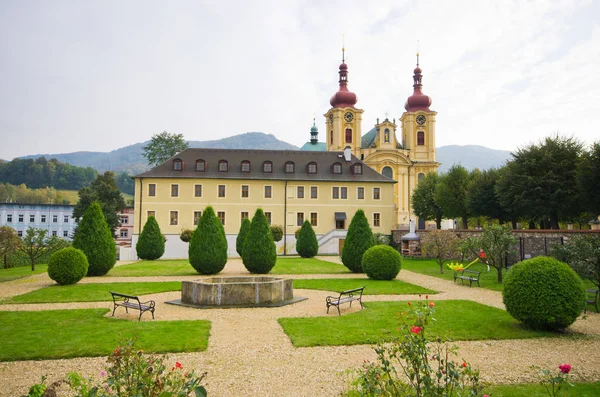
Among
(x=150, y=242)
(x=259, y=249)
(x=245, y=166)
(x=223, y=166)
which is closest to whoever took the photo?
(x=259, y=249)

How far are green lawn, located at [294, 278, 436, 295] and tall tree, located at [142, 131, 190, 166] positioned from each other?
43185 mm

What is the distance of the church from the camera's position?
60812 millimetres

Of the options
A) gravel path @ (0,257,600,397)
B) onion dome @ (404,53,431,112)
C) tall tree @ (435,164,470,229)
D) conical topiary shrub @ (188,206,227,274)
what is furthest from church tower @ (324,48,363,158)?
gravel path @ (0,257,600,397)

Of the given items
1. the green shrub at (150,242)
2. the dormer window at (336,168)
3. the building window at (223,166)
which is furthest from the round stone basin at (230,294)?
the dormer window at (336,168)

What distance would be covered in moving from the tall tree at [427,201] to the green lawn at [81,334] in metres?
44.6

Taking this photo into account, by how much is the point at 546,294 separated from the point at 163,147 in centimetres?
5564

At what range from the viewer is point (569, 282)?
10289 millimetres

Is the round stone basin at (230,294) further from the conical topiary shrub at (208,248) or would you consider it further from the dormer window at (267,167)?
the dormer window at (267,167)

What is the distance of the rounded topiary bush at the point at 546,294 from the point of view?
10281 mm

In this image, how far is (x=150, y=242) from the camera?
3347 centimetres

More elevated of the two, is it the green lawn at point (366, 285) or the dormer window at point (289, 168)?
the dormer window at point (289, 168)

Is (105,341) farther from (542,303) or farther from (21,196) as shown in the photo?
(21,196)

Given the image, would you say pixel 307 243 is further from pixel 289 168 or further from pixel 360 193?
pixel 289 168


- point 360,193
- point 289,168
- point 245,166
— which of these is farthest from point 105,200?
point 360,193
